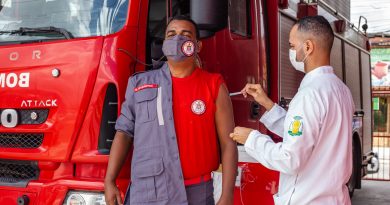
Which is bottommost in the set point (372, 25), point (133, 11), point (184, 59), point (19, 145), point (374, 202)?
point (374, 202)

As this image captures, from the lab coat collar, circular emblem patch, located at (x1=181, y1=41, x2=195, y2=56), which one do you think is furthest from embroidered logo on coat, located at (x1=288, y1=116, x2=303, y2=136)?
circular emblem patch, located at (x1=181, y1=41, x2=195, y2=56)

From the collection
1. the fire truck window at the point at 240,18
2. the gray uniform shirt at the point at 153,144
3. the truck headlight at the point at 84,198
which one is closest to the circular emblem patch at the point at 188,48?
the gray uniform shirt at the point at 153,144

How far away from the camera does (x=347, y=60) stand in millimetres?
7129

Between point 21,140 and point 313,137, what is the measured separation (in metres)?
2.07

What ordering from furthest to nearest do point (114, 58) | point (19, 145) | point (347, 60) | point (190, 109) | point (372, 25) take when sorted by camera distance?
point (372, 25) < point (347, 60) < point (19, 145) < point (114, 58) < point (190, 109)

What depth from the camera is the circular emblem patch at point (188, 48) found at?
2.77 meters

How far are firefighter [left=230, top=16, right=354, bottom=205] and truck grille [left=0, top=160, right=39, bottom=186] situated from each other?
1.64 metres

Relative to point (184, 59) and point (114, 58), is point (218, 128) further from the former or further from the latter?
point (114, 58)

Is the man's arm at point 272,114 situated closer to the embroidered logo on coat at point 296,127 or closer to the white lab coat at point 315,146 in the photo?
the white lab coat at point 315,146

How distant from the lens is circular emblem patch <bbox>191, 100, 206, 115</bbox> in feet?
9.03

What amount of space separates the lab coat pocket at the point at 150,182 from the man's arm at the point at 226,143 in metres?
0.34

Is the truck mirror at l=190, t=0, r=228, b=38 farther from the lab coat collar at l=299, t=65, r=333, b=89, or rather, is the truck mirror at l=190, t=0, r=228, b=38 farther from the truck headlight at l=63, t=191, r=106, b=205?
the truck headlight at l=63, t=191, r=106, b=205

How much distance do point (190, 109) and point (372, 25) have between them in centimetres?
1510

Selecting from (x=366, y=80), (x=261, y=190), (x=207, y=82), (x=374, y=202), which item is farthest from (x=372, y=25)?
(x=207, y=82)
